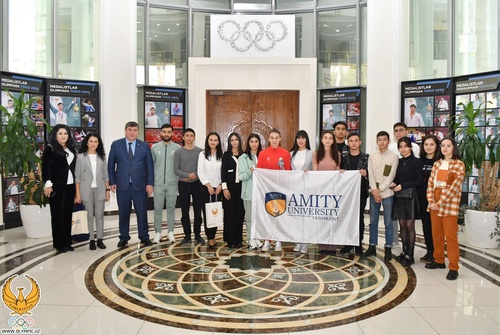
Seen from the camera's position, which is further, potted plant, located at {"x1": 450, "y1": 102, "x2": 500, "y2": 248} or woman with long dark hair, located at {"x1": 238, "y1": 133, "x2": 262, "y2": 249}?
potted plant, located at {"x1": 450, "y1": 102, "x2": 500, "y2": 248}

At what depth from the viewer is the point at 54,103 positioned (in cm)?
780

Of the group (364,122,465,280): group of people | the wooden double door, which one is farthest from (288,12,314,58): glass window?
(364,122,465,280): group of people

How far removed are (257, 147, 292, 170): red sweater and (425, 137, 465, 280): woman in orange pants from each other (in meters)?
1.67

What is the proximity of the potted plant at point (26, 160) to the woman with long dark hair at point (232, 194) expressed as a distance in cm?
271

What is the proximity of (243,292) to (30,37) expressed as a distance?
634cm

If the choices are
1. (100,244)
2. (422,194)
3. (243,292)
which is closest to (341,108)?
(422,194)

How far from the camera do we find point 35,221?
616cm

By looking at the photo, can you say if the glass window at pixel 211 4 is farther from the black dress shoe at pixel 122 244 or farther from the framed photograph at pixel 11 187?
the black dress shoe at pixel 122 244

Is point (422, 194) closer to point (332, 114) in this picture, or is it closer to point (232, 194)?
point (232, 194)

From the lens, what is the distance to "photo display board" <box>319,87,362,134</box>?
902 cm

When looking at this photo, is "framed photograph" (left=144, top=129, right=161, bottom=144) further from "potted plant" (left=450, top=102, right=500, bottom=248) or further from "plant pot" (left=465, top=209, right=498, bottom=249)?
"plant pot" (left=465, top=209, right=498, bottom=249)

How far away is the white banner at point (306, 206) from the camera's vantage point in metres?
5.11

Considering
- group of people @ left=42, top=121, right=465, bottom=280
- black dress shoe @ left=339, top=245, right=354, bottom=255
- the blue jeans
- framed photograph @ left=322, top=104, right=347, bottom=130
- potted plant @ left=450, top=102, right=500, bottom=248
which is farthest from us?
framed photograph @ left=322, top=104, right=347, bottom=130

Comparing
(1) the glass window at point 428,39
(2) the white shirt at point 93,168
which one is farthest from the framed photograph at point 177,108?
(1) the glass window at point 428,39
